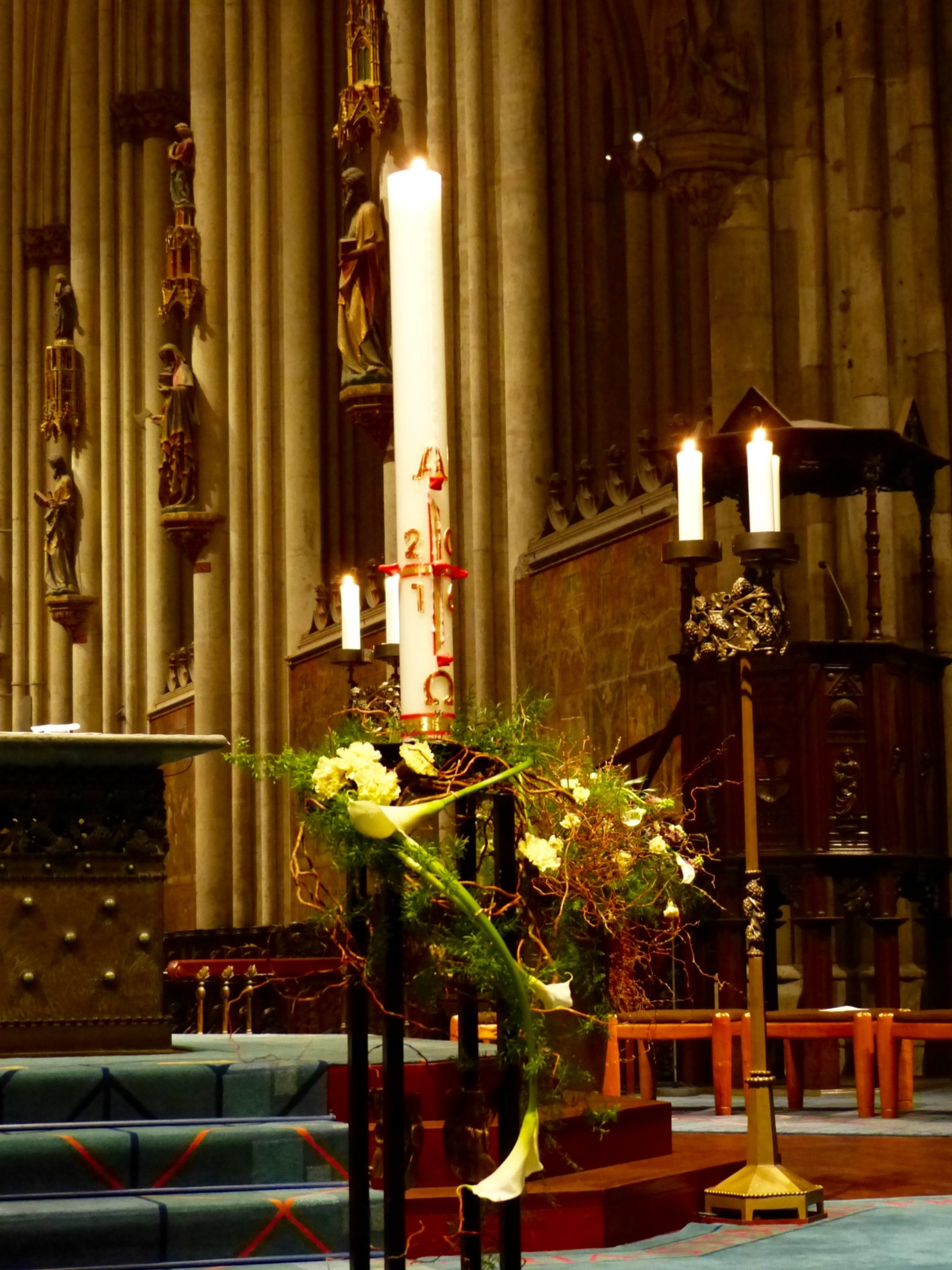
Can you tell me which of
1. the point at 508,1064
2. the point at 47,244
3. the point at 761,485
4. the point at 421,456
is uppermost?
the point at 47,244

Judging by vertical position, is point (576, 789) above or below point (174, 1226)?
above

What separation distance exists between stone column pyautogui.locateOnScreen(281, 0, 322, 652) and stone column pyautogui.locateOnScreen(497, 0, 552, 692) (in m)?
4.93

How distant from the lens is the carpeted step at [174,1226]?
15.3 ft

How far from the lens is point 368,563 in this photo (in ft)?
67.2

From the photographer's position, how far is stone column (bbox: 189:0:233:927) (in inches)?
835

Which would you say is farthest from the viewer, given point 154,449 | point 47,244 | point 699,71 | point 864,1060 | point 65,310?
point 47,244

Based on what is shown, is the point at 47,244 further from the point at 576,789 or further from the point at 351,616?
the point at 576,789

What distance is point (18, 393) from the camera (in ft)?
105

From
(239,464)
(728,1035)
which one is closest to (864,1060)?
(728,1035)

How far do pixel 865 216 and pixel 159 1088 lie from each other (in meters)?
8.36

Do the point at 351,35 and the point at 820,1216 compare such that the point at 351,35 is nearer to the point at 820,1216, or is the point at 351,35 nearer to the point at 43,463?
the point at 820,1216

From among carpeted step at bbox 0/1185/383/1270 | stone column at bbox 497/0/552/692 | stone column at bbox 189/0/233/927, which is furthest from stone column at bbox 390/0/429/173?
carpeted step at bbox 0/1185/383/1270

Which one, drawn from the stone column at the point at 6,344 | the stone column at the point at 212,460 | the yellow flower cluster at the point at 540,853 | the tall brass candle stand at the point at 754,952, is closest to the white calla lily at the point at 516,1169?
the yellow flower cluster at the point at 540,853

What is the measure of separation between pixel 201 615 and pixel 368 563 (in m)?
2.06
